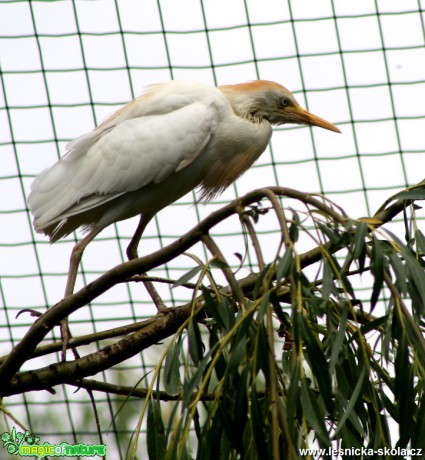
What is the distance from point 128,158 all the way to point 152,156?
0.08m

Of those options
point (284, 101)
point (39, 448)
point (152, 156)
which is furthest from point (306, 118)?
point (39, 448)

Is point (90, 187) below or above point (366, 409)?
above

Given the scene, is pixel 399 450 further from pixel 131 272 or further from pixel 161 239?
pixel 161 239

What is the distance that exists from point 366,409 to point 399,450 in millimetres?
183

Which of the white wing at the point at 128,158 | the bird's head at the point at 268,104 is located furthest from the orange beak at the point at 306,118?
the white wing at the point at 128,158

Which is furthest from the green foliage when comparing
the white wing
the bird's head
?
the bird's head

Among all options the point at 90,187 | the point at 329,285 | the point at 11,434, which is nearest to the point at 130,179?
the point at 90,187

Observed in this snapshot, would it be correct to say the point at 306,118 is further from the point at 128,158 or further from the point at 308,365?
the point at 308,365

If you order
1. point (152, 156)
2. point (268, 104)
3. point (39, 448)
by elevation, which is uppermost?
point (268, 104)

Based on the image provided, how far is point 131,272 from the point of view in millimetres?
1664

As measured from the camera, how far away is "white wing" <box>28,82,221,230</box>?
9.17 feet

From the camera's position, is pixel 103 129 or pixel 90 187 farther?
pixel 103 129

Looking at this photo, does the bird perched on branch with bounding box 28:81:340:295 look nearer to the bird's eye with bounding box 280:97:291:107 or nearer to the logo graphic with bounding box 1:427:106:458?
the bird's eye with bounding box 280:97:291:107

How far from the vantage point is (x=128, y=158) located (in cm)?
282
